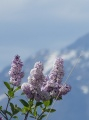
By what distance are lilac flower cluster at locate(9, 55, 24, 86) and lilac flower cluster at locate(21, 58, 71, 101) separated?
0.86 feet

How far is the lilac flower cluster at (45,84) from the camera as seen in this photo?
269 inches

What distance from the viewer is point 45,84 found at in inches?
282

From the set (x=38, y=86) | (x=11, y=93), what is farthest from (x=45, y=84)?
(x=11, y=93)

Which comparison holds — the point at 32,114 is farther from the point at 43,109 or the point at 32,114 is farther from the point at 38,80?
the point at 38,80

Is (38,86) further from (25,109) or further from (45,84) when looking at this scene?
(25,109)

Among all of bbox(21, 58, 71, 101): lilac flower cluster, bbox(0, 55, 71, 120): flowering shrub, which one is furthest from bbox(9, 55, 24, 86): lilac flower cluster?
bbox(21, 58, 71, 101): lilac flower cluster

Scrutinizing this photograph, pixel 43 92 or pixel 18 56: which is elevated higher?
pixel 18 56

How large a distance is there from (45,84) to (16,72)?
0.42 meters

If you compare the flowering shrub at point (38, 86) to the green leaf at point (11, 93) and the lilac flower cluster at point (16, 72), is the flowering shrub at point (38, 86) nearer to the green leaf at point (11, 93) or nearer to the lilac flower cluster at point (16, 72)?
the lilac flower cluster at point (16, 72)

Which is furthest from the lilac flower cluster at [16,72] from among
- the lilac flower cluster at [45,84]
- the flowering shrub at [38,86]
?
the lilac flower cluster at [45,84]

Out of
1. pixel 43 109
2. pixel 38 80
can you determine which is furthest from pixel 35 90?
pixel 43 109

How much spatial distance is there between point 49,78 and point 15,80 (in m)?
0.46

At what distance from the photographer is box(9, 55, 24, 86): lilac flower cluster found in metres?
7.14

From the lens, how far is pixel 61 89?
276 inches
